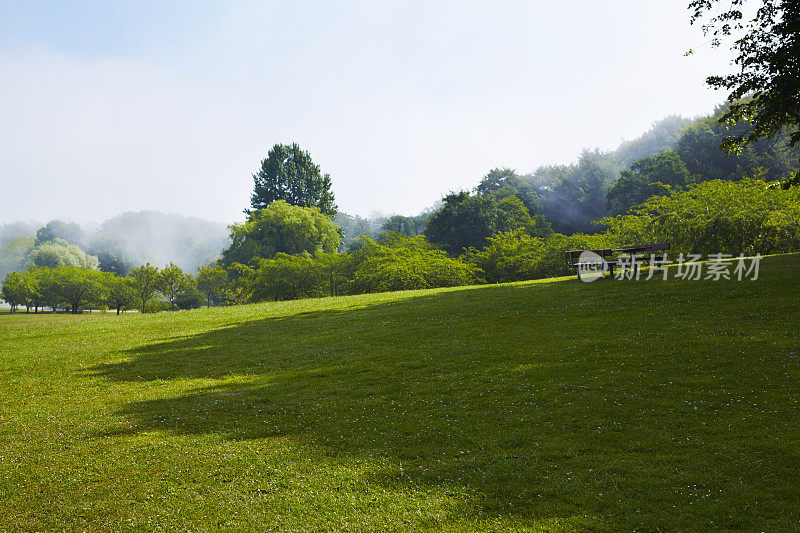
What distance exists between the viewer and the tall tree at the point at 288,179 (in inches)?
3302

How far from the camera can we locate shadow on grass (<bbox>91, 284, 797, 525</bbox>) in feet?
17.2

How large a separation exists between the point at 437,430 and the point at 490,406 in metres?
1.28

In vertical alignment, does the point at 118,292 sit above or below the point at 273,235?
below

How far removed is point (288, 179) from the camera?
8456 centimetres

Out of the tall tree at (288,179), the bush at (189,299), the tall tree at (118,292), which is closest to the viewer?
the bush at (189,299)

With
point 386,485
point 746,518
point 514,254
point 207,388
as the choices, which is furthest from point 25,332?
point 514,254

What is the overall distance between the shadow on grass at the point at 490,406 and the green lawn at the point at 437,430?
39 millimetres

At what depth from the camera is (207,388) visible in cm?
1016

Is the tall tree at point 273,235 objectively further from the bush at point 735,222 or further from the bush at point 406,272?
the bush at point 735,222

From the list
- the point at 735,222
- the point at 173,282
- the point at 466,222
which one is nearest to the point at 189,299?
the point at 173,282

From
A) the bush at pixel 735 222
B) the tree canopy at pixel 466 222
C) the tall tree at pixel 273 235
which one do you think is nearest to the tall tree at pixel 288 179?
the tall tree at pixel 273 235

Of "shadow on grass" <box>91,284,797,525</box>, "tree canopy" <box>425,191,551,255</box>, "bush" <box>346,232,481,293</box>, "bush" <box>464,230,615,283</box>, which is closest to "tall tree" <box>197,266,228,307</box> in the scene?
"bush" <box>346,232,481,293</box>

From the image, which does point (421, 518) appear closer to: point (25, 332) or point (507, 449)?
point (507, 449)

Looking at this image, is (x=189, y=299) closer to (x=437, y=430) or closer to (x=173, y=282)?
(x=173, y=282)
